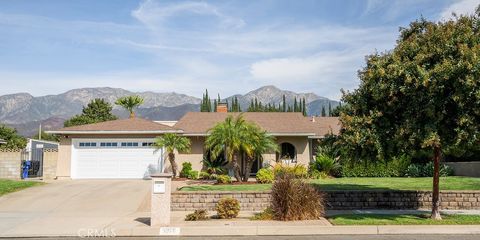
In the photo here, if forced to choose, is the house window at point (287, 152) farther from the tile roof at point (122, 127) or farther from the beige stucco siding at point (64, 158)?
the beige stucco siding at point (64, 158)

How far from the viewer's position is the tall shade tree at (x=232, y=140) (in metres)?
23.7

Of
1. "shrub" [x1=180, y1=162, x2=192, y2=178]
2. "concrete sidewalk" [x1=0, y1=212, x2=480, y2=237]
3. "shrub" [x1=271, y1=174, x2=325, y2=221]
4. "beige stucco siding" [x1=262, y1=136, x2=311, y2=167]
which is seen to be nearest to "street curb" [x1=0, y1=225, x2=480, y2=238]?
"concrete sidewalk" [x1=0, y1=212, x2=480, y2=237]

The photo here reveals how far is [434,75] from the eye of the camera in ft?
43.6

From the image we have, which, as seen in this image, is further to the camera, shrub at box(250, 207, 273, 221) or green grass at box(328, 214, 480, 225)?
shrub at box(250, 207, 273, 221)

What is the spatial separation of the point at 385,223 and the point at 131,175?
16.5 m

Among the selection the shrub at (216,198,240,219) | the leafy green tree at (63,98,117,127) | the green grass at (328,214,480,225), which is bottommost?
the green grass at (328,214,480,225)

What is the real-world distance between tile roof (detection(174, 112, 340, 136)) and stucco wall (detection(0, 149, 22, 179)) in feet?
28.5

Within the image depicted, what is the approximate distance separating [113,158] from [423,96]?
60.1 ft

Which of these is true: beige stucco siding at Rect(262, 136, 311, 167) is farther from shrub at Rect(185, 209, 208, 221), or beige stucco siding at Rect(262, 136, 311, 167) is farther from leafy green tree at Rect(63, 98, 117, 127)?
leafy green tree at Rect(63, 98, 117, 127)

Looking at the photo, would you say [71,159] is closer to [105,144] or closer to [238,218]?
[105,144]

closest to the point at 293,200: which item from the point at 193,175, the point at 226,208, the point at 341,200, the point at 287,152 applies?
the point at 226,208

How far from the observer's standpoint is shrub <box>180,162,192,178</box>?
27.1 meters

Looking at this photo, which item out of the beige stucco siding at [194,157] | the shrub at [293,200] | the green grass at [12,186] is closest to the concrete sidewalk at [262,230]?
the shrub at [293,200]

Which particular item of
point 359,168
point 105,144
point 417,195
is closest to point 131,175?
point 105,144
